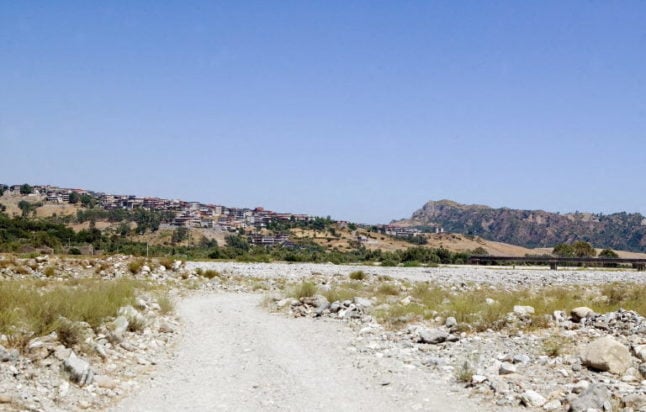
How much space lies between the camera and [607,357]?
955 cm

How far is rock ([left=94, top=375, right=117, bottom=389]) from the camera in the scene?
8867 mm

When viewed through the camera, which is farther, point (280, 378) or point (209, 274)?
point (209, 274)

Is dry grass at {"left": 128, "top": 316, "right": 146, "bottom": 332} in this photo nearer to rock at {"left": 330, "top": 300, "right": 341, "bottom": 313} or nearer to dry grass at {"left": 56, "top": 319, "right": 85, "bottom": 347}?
dry grass at {"left": 56, "top": 319, "right": 85, "bottom": 347}

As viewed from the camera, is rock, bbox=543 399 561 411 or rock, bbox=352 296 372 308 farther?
rock, bbox=352 296 372 308

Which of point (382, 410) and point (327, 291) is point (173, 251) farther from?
point (382, 410)

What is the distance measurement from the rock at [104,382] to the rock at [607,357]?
7763mm

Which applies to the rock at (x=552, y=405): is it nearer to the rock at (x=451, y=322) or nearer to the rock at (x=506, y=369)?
the rock at (x=506, y=369)

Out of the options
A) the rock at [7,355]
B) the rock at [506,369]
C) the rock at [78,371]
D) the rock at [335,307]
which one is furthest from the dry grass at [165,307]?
the rock at [506,369]

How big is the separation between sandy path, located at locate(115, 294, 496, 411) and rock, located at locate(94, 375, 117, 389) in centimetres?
47

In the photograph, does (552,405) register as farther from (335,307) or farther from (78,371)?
(335,307)

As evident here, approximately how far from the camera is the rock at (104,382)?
8867 mm

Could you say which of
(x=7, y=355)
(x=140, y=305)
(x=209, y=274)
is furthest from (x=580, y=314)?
(x=209, y=274)

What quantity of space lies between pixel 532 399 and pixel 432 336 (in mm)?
4524

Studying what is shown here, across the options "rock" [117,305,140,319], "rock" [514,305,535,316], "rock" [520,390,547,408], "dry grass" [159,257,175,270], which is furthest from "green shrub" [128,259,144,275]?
"rock" [520,390,547,408]
